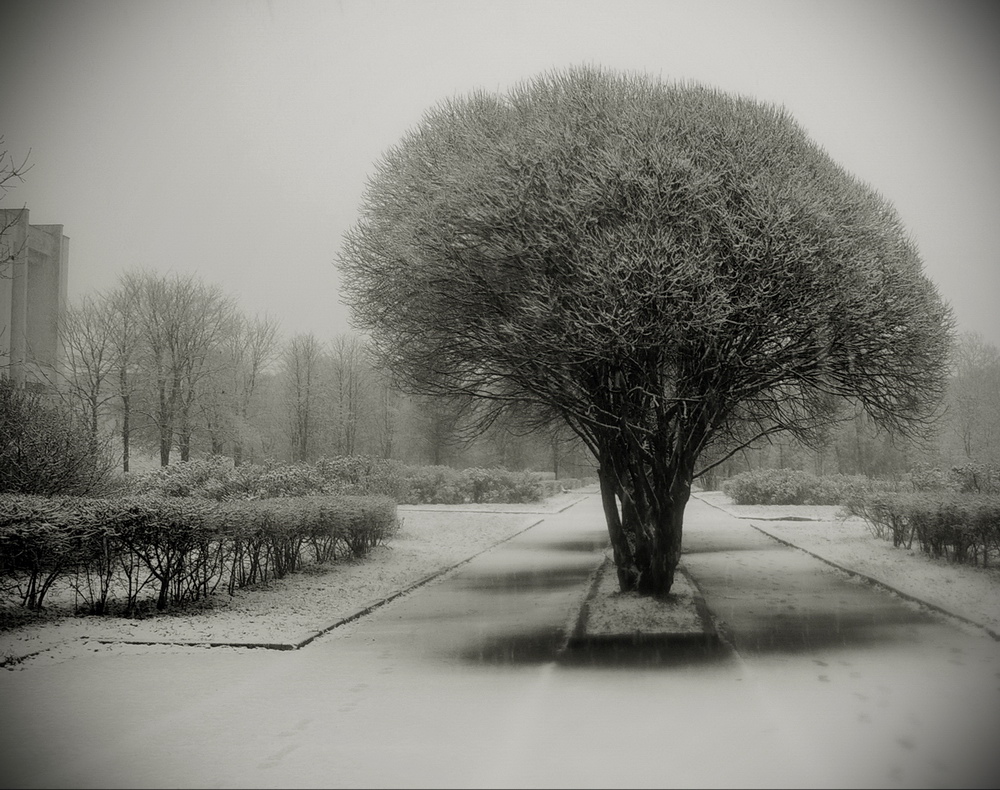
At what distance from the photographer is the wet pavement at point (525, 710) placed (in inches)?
174

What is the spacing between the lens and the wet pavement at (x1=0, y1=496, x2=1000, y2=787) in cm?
441

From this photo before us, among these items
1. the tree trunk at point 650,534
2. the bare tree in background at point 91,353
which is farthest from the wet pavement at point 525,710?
the bare tree in background at point 91,353

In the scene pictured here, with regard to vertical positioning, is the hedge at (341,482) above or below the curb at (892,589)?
above

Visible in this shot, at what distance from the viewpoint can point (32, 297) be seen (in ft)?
48.5

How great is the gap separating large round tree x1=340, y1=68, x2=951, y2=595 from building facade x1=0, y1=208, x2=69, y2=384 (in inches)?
251

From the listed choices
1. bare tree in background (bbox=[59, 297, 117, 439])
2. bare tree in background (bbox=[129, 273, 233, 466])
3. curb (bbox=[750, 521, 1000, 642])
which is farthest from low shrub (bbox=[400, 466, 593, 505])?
curb (bbox=[750, 521, 1000, 642])

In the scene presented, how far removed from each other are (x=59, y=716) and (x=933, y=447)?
16.7m

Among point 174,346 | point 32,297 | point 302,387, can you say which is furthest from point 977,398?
point 302,387

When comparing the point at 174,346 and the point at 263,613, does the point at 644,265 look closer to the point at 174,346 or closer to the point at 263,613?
the point at 263,613

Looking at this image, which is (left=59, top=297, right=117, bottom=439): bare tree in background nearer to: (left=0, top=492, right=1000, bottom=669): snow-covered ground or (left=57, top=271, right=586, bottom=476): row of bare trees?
(left=57, top=271, right=586, bottom=476): row of bare trees

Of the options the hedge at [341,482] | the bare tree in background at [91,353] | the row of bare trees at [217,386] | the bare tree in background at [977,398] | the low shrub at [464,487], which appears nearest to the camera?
the bare tree in background at [977,398]

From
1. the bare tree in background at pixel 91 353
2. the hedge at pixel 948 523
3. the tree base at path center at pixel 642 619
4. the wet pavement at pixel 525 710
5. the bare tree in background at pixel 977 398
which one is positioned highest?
the bare tree in background at pixel 91 353

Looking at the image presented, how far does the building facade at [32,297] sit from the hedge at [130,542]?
4.76 m

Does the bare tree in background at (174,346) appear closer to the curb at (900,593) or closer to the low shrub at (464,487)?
the low shrub at (464,487)
